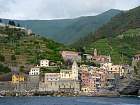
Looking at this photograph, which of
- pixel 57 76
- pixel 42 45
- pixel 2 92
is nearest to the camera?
pixel 2 92

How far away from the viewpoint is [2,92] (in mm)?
145750

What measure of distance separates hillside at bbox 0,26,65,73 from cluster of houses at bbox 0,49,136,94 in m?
5.73

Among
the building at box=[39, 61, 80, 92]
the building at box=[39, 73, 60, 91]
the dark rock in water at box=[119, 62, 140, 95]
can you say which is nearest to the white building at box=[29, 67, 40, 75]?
the building at box=[39, 61, 80, 92]

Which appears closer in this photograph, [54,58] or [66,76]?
[66,76]

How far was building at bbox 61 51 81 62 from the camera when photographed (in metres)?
184

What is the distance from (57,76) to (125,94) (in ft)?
67.2

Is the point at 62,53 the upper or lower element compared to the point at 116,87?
upper

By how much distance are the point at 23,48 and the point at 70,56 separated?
727 inches

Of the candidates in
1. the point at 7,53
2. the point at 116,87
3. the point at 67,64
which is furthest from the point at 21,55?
the point at 116,87

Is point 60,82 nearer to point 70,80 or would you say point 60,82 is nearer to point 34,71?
point 70,80

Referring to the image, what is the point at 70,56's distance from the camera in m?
187

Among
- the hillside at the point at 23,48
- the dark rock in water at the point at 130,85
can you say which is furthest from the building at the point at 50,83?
the dark rock in water at the point at 130,85

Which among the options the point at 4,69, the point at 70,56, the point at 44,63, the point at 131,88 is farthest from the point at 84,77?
the point at 70,56

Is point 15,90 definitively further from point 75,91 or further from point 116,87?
point 116,87
